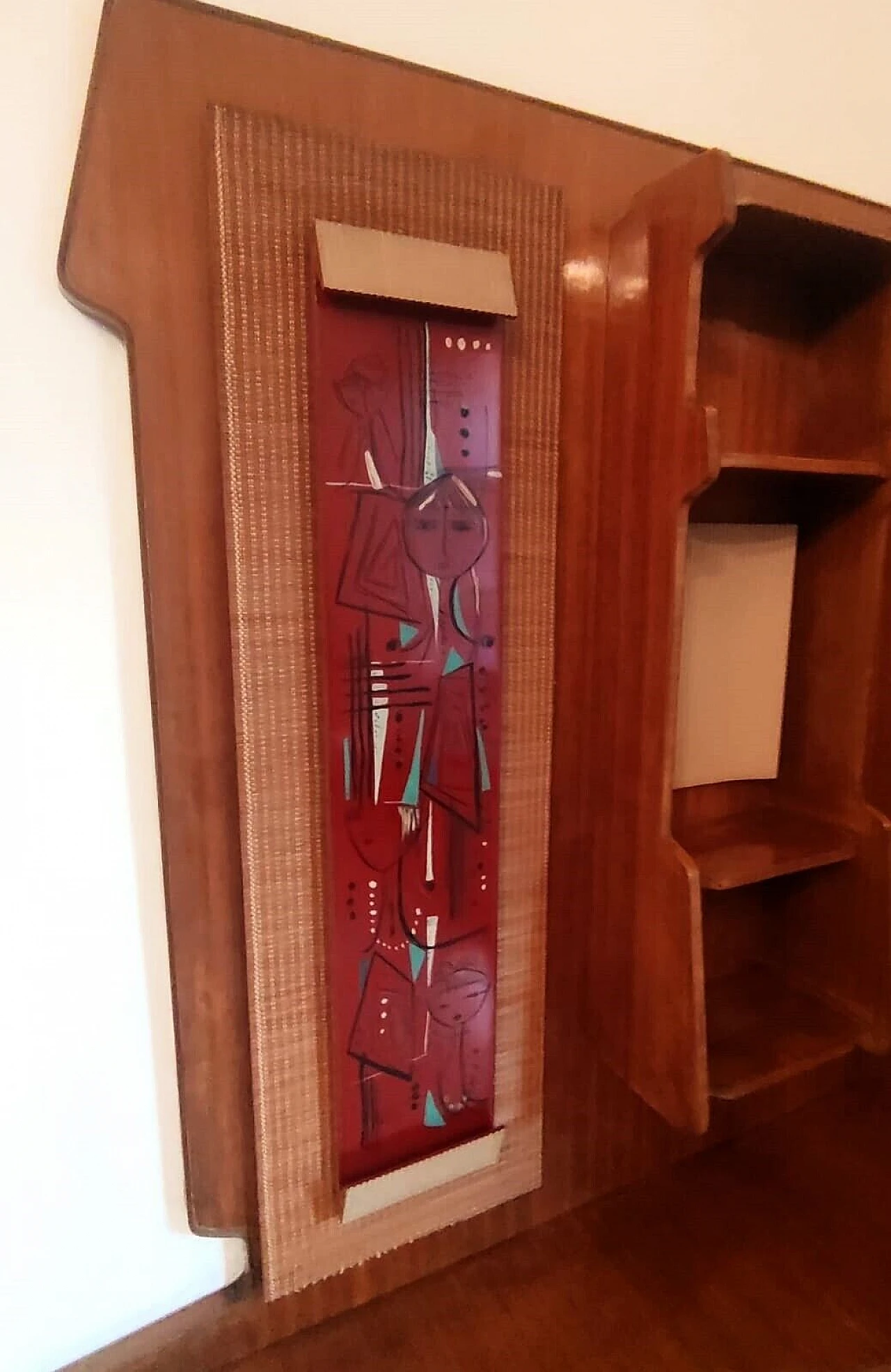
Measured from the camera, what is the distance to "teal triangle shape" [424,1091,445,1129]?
1.07 m

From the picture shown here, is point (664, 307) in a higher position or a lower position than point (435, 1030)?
higher

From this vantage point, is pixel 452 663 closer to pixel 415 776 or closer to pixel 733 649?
pixel 415 776

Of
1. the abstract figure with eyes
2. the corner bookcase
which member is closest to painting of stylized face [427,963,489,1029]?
the abstract figure with eyes

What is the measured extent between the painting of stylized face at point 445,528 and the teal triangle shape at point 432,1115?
65 cm

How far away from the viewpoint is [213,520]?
899 mm

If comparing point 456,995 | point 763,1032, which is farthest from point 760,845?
point 456,995

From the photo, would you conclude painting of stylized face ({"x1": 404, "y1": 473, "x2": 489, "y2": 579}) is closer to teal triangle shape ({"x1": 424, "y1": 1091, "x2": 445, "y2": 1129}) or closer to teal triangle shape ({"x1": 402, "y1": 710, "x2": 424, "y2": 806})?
teal triangle shape ({"x1": 402, "y1": 710, "x2": 424, "y2": 806})

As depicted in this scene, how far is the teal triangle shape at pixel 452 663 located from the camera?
992 millimetres

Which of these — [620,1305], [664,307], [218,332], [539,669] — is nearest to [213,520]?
[218,332]

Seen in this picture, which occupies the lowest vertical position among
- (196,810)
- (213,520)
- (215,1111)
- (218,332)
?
(215,1111)

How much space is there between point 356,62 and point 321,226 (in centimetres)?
20

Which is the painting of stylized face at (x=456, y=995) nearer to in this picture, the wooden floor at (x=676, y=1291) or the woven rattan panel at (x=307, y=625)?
the woven rattan panel at (x=307, y=625)

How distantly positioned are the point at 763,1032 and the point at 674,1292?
14.3 inches

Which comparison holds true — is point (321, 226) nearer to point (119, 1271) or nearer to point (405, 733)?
point (405, 733)
